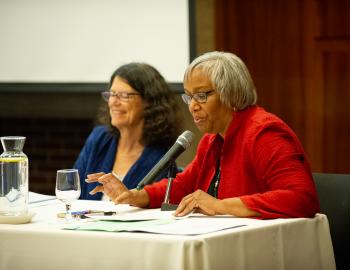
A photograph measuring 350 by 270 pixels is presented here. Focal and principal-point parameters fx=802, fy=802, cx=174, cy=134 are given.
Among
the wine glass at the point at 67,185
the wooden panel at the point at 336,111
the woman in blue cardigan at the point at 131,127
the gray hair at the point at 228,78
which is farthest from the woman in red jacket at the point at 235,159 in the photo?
the wooden panel at the point at 336,111

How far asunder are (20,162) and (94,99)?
2.59 m

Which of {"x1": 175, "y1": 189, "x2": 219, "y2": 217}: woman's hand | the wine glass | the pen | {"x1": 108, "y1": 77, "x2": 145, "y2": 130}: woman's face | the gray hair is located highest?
the gray hair

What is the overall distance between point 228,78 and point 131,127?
1.10 metres

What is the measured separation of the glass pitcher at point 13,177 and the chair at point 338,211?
126cm

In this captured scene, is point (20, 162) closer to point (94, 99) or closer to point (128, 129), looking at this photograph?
point (128, 129)

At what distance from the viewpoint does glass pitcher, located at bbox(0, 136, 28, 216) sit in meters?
2.81

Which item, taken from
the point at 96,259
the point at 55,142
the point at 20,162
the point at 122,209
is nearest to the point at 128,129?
the point at 122,209

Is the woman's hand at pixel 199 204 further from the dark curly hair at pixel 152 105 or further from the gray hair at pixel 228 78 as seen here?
the dark curly hair at pixel 152 105

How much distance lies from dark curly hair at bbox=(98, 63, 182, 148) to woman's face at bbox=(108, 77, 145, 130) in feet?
0.09

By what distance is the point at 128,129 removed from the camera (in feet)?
13.5

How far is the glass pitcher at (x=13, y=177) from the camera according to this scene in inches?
111

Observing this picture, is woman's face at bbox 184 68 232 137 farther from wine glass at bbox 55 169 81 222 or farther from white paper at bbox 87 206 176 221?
wine glass at bbox 55 169 81 222

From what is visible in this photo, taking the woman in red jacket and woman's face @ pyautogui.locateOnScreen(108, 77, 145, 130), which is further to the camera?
woman's face @ pyautogui.locateOnScreen(108, 77, 145, 130)

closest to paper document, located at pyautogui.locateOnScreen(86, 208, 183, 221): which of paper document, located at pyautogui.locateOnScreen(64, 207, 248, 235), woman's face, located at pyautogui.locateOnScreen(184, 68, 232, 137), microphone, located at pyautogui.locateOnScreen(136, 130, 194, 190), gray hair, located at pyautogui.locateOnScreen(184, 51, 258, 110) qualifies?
paper document, located at pyautogui.locateOnScreen(64, 207, 248, 235)
